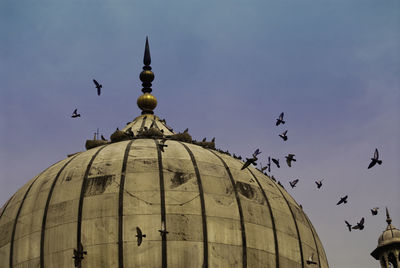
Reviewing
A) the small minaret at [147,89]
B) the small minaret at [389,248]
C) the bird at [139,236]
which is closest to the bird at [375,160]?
the bird at [139,236]

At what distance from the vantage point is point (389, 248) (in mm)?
35031

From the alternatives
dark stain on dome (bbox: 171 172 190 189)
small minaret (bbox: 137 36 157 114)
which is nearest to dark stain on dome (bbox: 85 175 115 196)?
dark stain on dome (bbox: 171 172 190 189)

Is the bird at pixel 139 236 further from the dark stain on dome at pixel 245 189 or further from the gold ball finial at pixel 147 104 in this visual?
the gold ball finial at pixel 147 104

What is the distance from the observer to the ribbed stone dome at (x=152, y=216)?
2581 centimetres

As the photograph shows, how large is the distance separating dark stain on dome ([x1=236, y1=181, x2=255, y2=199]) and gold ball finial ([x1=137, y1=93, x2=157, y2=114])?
8224 mm

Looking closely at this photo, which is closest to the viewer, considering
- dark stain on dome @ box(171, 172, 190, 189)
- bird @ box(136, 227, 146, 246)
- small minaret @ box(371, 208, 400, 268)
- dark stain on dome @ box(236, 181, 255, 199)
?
bird @ box(136, 227, 146, 246)

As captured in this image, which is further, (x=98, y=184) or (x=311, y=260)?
(x=311, y=260)

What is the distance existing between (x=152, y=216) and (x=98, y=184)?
80.2 inches

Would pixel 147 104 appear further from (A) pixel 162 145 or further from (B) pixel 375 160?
(B) pixel 375 160

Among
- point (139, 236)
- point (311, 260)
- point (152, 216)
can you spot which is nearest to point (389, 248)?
point (311, 260)

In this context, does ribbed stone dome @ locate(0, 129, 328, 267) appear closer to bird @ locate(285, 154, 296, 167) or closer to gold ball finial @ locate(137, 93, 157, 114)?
bird @ locate(285, 154, 296, 167)

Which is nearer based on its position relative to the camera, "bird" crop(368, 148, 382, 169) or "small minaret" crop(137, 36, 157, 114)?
"bird" crop(368, 148, 382, 169)

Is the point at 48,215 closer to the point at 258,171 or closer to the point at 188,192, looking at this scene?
the point at 188,192

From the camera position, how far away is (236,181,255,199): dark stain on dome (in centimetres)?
2806
